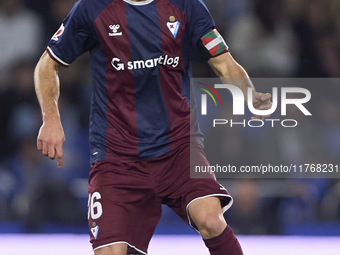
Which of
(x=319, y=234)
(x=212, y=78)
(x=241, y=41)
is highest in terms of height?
(x=241, y=41)

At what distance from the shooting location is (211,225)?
7.68ft

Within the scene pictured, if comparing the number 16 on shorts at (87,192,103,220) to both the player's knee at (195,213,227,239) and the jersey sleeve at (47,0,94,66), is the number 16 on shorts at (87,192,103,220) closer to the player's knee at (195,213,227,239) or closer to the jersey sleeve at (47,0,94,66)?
the player's knee at (195,213,227,239)

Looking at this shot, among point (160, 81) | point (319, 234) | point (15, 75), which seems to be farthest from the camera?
point (15, 75)

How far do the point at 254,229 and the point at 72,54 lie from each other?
8.11ft

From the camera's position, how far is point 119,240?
2.39m

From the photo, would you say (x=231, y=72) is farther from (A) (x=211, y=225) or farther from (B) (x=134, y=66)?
(A) (x=211, y=225)

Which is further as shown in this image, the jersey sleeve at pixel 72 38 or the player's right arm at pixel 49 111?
the jersey sleeve at pixel 72 38

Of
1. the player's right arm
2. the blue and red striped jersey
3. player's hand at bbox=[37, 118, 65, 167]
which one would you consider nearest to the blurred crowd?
the blue and red striped jersey

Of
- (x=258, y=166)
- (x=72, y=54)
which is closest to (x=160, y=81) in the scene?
(x=72, y=54)

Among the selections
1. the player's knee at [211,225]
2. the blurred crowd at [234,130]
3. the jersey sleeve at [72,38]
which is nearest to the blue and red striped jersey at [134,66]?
the jersey sleeve at [72,38]

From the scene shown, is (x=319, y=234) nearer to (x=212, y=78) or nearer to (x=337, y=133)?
(x=337, y=133)

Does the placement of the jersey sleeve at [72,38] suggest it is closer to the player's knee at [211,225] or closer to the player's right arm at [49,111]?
the player's right arm at [49,111]

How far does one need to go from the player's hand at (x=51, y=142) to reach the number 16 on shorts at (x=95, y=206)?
0.22 meters

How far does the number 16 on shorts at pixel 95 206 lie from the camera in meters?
2.44
